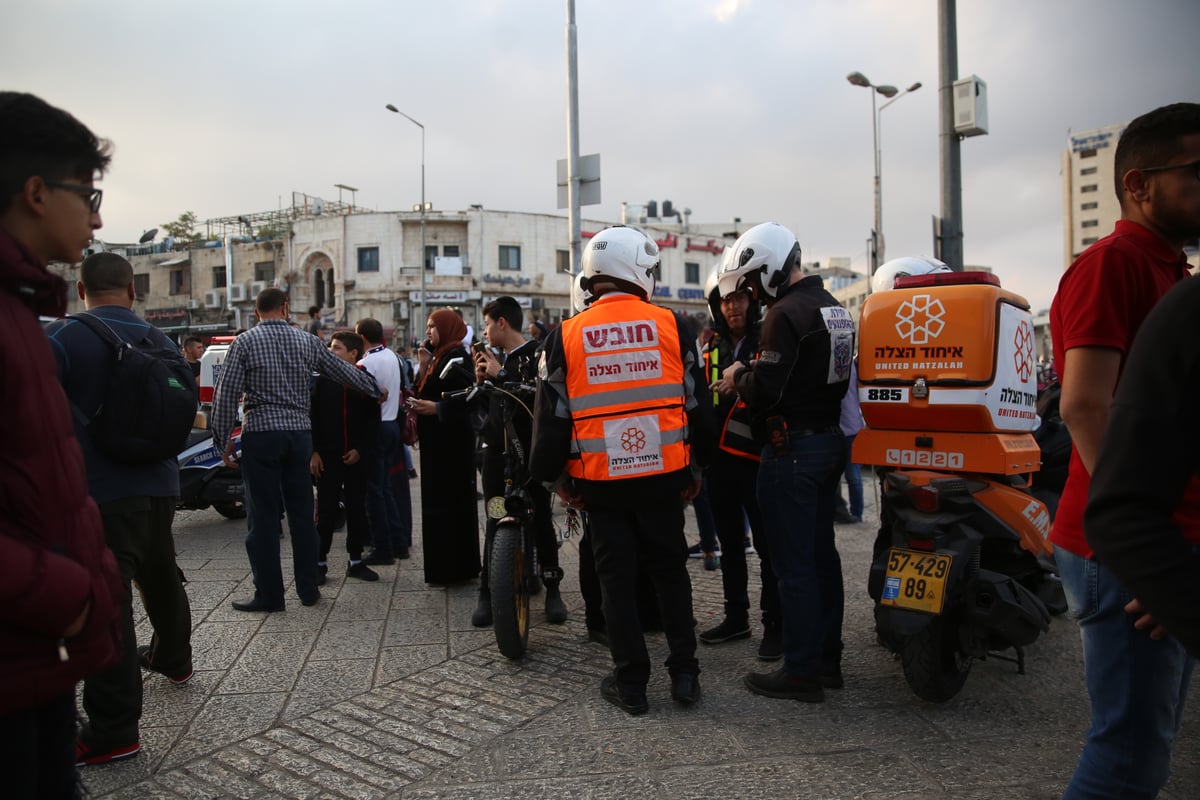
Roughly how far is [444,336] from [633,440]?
8.64 ft

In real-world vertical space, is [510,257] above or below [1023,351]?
above

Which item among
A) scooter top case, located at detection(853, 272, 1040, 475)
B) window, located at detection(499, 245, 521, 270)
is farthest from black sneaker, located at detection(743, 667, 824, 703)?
window, located at detection(499, 245, 521, 270)

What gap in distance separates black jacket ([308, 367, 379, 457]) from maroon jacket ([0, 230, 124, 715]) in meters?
4.81

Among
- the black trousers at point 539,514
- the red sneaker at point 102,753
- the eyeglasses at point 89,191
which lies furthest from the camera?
the black trousers at point 539,514

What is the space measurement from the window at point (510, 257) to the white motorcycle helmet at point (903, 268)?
43.3 metres

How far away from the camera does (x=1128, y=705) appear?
1956 millimetres

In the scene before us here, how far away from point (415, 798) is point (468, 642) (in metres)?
1.79

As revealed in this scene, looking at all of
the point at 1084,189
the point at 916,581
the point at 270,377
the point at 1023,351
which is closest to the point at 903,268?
the point at 1023,351

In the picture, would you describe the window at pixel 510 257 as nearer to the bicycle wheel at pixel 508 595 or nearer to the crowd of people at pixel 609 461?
the crowd of people at pixel 609 461

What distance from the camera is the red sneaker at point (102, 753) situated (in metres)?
A: 3.20

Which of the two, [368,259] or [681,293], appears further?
[681,293]

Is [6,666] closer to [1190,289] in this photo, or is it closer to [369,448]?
[1190,289]

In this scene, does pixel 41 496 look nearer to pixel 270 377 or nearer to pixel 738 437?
pixel 738 437

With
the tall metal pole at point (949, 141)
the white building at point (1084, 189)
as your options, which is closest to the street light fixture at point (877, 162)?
the tall metal pole at point (949, 141)
